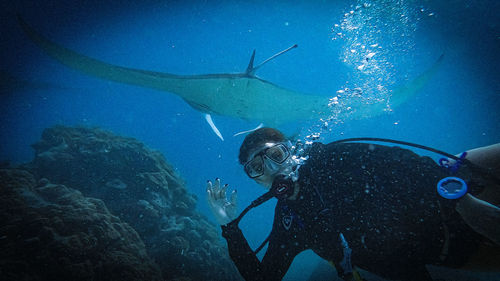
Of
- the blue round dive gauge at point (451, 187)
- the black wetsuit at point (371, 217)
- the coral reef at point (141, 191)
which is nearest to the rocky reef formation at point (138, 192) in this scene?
the coral reef at point (141, 191)

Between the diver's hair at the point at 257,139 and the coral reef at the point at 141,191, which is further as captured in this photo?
the coral reef at the point at 141,191

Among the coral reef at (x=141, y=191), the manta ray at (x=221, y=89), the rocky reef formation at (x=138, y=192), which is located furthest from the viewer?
the coral reef at (x=141, y=191)

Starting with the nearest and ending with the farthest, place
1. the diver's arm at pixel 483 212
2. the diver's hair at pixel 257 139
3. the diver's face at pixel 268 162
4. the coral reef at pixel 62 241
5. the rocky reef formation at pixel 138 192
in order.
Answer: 1. the diver's arm at pixel 483 212
2. the diver's face at pixel 268 162
3. the diver's hair at pixel 257 139
4. the coral reef at pixel 62 241
5. the rocky reef formation at pixel 138 192

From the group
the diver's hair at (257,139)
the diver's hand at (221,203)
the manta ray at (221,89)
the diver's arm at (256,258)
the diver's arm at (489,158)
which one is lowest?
the diver's arm at (256,258)

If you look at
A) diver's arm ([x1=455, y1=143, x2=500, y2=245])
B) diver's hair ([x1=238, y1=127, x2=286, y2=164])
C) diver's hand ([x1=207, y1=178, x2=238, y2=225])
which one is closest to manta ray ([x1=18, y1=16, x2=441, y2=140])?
diver's hair ([x1=238, y1=127, x2=286, y2=164])

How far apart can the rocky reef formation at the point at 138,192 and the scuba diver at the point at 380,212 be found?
4329 mm

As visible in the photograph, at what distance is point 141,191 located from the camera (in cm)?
658

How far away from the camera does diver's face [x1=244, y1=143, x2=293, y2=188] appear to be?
196 centimetres

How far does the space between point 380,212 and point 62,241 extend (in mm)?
4863

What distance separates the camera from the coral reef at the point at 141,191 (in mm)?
5793

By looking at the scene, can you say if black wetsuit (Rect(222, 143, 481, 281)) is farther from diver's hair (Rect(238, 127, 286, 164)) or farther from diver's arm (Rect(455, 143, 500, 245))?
diver's hair (Rect(238, 127, 286, 164))

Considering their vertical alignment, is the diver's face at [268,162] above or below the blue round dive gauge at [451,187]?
above

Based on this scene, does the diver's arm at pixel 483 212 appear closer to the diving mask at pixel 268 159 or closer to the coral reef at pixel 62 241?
the diving mask at pixel 268 159

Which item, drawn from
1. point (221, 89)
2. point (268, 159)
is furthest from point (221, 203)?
point (221, 89)
